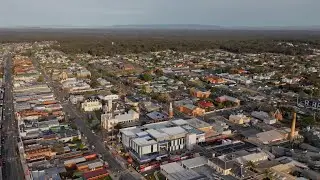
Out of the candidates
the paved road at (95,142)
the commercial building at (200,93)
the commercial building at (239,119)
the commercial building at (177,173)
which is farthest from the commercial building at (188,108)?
the commercial building at (177,173)

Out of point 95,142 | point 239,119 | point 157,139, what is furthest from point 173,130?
point 239,119

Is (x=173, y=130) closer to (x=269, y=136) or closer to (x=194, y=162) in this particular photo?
(x=194, y=162)

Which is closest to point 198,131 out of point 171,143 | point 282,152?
point 171,143

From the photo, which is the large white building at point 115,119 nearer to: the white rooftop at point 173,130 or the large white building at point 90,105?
the large white building at point 90,105

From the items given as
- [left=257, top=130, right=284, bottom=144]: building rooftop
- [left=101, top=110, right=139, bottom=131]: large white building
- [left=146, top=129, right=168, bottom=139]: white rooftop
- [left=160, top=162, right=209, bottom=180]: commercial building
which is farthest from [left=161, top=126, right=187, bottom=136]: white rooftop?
[left=257, top=130, right=284, bottom=144]: building rooftop

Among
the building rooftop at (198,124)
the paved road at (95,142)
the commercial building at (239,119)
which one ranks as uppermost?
the building rooftop at (198,124)

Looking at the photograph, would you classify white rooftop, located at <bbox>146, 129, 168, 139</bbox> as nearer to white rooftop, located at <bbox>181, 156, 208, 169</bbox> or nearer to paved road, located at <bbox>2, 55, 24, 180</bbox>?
white rooftop, located at <bbox>181, 156, 208, 169</bbox>

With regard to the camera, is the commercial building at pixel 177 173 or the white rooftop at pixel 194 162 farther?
the white rooftop at pixel 194 162
